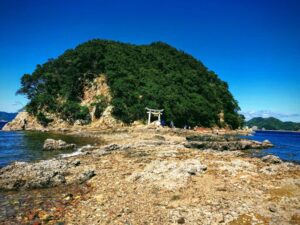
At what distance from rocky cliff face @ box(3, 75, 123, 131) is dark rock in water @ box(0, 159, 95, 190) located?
157 ft

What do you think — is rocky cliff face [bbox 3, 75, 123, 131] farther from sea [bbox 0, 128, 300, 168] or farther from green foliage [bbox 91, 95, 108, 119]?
sea [bbox 0, 128, 300, 168]

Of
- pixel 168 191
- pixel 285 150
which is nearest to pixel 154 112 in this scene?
pixel 285 150

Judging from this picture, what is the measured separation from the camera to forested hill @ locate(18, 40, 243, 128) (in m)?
66.3

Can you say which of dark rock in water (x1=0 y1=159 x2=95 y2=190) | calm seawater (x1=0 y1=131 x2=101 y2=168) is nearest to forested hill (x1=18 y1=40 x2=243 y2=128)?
calm seawater (x1=0 y1=131 x2=101 y2=168)

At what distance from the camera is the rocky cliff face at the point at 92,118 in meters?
63.7

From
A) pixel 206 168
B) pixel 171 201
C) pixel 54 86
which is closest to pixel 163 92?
pixel 54 86

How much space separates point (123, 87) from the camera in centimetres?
6644

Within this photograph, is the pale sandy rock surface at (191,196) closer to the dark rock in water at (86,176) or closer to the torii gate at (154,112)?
the dark rock in water at (86,176)

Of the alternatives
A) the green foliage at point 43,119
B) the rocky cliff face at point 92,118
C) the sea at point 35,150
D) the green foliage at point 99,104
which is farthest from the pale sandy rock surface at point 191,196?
the green foliage at point 43,119

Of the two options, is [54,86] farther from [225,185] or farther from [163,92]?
[225,185]

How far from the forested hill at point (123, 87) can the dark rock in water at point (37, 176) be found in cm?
4917

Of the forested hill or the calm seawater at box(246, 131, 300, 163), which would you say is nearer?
the calm seawater at box(246, 131, 300, 163)

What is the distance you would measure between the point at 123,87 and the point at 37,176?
182 ft

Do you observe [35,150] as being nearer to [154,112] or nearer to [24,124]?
[154,112]
